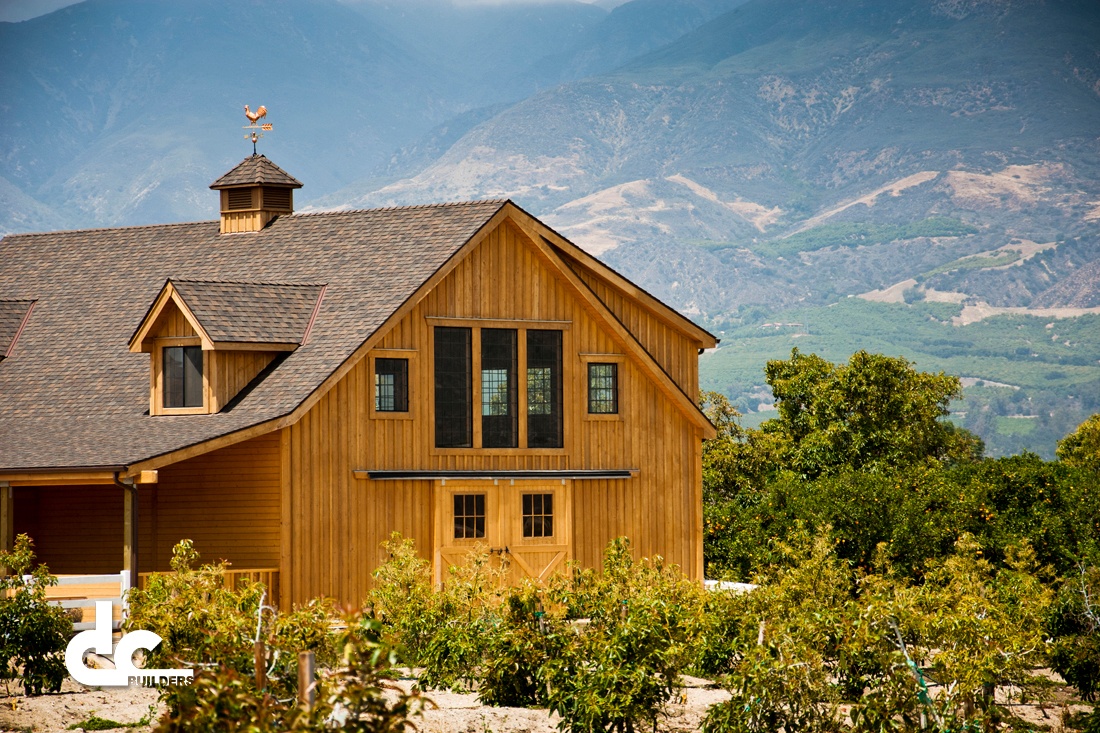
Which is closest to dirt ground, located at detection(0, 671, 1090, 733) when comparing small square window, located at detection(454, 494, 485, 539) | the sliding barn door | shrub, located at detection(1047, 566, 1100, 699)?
shrub, located at detection(1047, 566, 1100, 699)

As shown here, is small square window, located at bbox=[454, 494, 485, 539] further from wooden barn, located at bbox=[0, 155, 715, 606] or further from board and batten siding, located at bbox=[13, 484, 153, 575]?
board and batten siding, located at bbox=[13, 484, 153, 575]

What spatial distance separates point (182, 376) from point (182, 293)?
140 centimetres

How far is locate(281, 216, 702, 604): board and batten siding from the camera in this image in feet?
85.2

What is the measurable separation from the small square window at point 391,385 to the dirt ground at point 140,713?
7960 millimetres

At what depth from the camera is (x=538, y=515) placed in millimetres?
28031

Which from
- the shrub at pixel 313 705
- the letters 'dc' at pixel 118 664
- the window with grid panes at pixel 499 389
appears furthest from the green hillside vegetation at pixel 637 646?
the window with grid panes at pixel 499 389

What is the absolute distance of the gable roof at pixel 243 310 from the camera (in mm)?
26844

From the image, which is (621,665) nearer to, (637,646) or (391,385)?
(637,646)

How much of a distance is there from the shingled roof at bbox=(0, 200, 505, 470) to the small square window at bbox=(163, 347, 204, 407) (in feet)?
1.36

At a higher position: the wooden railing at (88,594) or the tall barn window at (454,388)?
the tall barn window at (454,388)

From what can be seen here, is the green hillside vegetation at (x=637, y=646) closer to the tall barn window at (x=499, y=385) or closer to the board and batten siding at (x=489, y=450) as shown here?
the board and batten siding at (x=489, y=450)

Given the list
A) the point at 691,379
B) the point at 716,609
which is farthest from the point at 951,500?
the point at 716,609

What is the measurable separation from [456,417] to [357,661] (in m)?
16.1

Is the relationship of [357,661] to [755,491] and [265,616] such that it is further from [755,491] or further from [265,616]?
[755,491]
